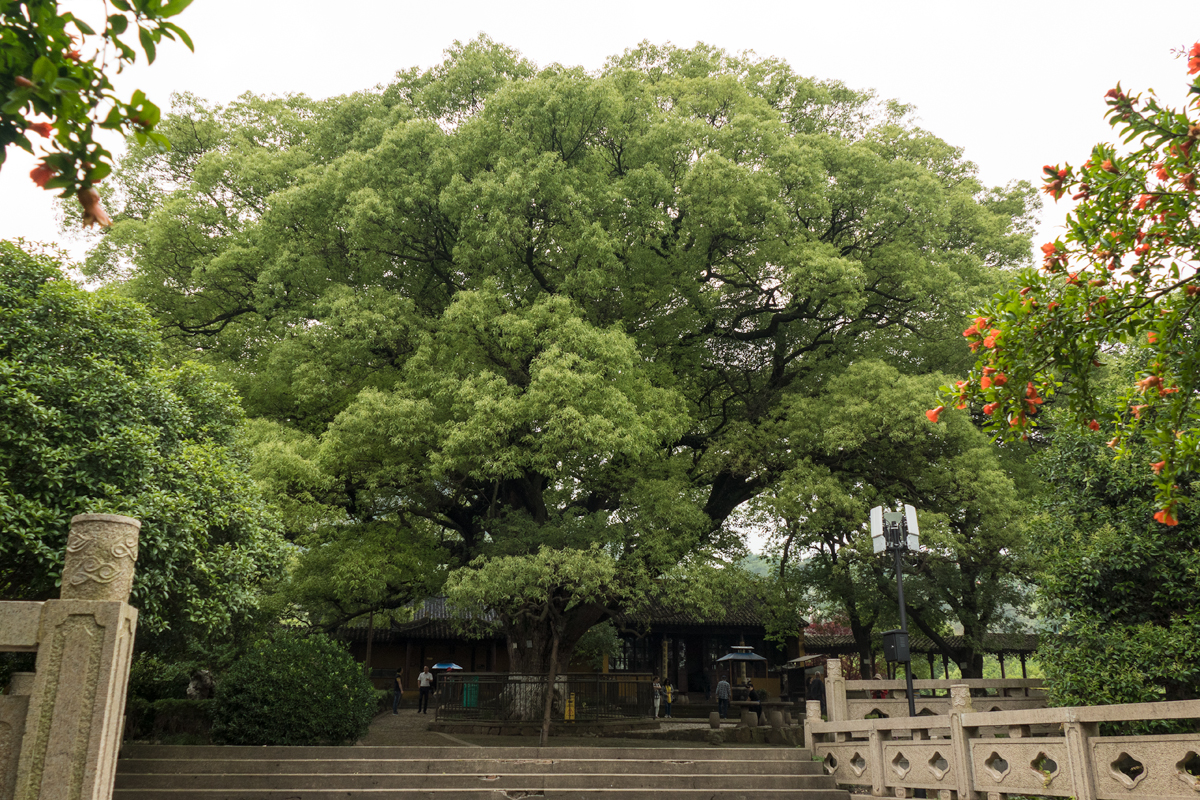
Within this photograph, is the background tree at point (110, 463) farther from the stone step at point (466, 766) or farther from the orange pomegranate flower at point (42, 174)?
the orange pomegranate flower at point (42, 174)

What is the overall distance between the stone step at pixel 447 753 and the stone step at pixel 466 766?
0.48ft

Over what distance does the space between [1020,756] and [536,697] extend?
11.3m

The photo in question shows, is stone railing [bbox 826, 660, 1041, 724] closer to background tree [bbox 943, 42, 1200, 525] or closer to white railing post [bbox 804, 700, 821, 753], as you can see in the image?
white railing post [bbox 804, 700, 821, 753]

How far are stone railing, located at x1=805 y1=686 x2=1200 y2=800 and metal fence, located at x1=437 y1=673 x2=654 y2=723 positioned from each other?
7179 mm

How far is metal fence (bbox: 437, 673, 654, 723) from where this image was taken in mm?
18016

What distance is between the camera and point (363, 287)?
59.5 feet

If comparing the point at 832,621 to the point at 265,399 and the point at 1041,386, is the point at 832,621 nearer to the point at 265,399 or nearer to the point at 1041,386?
the point at 265,399

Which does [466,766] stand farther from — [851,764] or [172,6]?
[172,6]

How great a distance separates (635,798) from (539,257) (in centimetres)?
1069

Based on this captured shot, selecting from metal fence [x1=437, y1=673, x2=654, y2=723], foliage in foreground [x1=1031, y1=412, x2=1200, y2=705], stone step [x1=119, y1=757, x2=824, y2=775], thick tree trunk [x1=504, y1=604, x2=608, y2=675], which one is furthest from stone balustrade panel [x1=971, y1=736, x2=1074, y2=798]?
metal fence [x1=437, y1=673, x2=654, y2=723]

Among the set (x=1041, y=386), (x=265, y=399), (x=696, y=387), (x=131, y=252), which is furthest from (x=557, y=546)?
(x=131, y=252)

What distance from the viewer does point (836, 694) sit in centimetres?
1361

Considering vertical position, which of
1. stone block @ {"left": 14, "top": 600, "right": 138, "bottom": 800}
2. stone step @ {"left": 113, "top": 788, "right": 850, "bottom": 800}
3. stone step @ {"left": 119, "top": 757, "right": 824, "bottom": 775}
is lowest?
stone step @ {"left": 113, "top": 788, "right": 850, "bottom": 800}

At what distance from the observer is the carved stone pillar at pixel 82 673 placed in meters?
5.33
